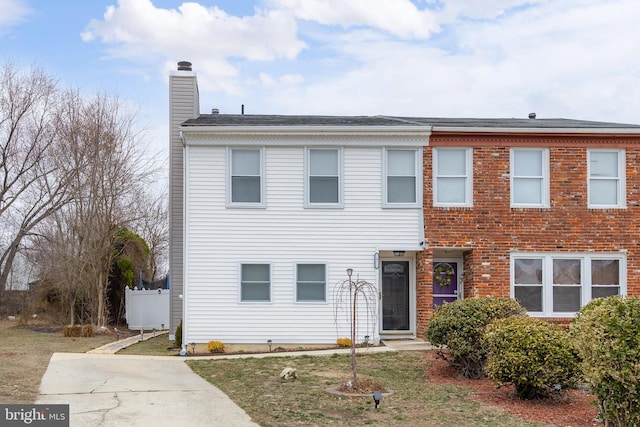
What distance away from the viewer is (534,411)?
32.5 feet

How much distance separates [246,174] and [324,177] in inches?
72.4

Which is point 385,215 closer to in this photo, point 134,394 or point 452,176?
point 452,176

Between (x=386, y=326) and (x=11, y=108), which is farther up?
(x=11, y=108)

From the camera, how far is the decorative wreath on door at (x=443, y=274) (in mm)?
17641

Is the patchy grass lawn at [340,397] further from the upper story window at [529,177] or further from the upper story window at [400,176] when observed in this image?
the upper story window at [529,177]

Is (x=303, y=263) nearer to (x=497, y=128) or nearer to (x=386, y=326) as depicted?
(x=386, y=326)

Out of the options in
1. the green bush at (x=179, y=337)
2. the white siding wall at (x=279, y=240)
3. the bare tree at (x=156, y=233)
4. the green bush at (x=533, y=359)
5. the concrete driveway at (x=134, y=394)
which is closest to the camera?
the concrete driveway at (x=134, y=394)

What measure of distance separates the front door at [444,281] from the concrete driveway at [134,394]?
21.7ft

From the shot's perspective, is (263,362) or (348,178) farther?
(348,178)

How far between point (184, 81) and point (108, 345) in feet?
23.7

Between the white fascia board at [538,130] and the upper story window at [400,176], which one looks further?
the upper story window at [400,176]

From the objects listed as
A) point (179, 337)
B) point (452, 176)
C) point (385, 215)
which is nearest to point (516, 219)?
point (452, 176)

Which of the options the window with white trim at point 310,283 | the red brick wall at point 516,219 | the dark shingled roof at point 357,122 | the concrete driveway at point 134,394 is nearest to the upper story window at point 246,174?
the dark shingled roof at point 357,122

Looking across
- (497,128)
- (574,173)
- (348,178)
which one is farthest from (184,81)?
(574,173)
